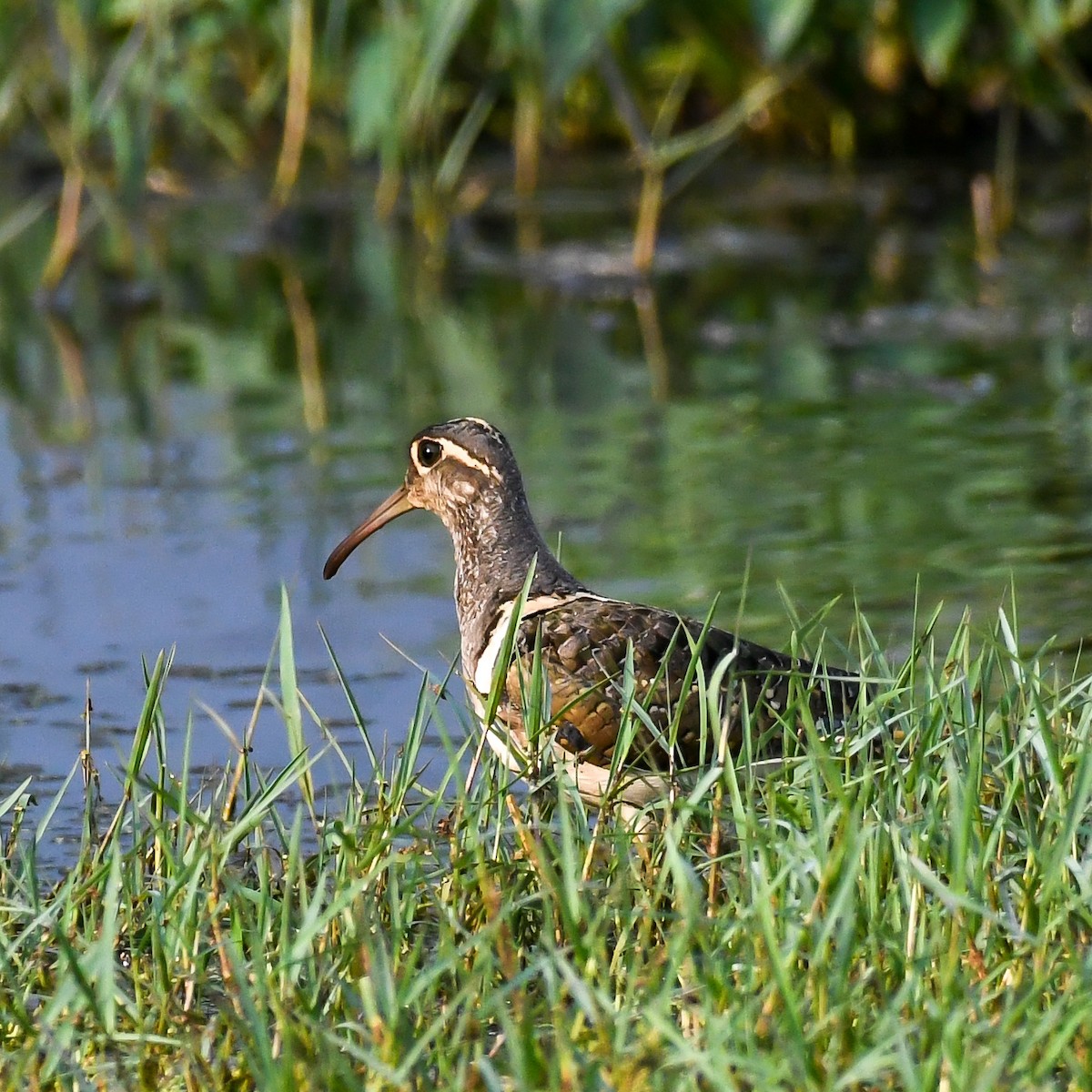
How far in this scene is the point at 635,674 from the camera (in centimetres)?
415

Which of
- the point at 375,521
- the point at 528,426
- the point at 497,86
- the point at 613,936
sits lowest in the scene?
the point at 613,936

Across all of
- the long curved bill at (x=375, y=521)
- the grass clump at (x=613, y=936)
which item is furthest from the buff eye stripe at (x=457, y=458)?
the grass clump at (x=613, y=936)

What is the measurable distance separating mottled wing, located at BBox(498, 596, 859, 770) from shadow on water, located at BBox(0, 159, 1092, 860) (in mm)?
222

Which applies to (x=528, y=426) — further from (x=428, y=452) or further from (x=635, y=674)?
(x=635, y=674)

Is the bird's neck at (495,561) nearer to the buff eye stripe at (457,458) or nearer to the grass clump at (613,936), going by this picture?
the buff eye stripe at (457,458)

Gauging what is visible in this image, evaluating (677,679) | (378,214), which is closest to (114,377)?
(378,214)

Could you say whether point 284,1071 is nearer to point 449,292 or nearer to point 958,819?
point 958,819

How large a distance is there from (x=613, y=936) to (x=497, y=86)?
801cm

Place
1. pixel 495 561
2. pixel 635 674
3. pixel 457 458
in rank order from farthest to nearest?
pixel 457 458 < pixel 495 561 < pixel 635 674

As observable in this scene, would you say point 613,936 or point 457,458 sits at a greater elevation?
point 457,458

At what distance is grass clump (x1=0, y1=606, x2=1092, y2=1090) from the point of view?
111 inches

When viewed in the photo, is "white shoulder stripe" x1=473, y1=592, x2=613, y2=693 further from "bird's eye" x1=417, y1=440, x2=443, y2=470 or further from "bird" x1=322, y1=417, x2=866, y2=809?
"bird's eye" x1=417, y1=440, x2=443, y2=470

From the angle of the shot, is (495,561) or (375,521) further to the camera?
(375,521)

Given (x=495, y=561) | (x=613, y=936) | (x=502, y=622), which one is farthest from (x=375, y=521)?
(x=613, y=936)
